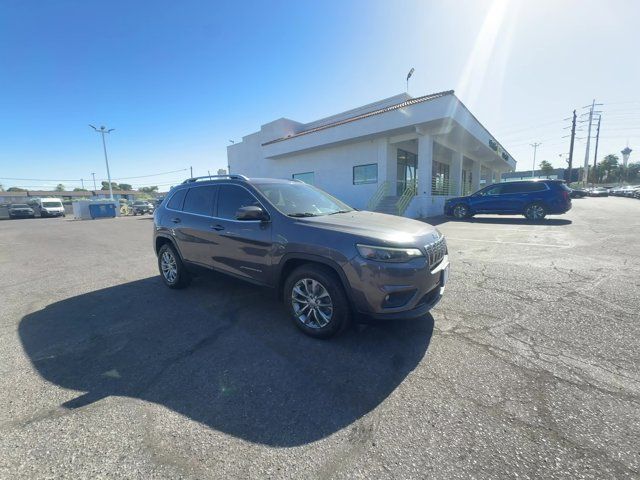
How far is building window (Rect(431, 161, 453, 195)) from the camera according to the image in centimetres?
2036

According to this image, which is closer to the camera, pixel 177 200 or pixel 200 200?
pixel 200 200

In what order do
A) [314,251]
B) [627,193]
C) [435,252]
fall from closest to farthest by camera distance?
[314,251]
[435,252]
[627,193]

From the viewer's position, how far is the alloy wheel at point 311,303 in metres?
3.11

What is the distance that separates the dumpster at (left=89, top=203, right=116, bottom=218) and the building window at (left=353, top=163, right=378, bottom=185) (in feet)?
94.3

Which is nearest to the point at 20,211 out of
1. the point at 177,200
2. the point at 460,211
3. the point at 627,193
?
the point at 177,200

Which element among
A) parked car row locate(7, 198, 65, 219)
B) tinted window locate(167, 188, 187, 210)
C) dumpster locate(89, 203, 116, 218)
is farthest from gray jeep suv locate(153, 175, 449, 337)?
parked car row locate(7, 198, 65, 219)

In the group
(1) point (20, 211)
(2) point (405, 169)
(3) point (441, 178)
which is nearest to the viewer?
(2) point (405, 169)

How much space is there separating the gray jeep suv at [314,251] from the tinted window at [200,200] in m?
0.02

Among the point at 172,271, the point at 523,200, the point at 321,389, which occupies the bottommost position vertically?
the point at 321,389

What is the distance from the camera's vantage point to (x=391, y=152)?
56.0 feet

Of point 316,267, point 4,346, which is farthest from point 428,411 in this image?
point 4,346

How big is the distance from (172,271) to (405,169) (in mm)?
16903

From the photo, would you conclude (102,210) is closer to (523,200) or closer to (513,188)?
(513,188)

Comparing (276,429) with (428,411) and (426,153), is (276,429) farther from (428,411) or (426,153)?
(426,153)
